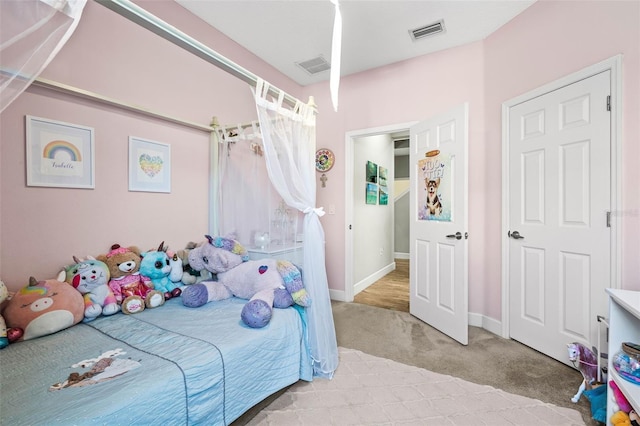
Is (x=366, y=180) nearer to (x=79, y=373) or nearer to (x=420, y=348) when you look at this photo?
(x=420, y=348)

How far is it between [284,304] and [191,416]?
750 millimetres

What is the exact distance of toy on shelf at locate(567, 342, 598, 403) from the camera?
65.1 inches

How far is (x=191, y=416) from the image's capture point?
1.16 meters

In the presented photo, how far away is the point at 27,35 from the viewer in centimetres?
80

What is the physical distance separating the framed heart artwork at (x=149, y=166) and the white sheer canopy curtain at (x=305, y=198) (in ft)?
3.19

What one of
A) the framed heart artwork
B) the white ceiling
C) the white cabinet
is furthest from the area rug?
the white ceiling

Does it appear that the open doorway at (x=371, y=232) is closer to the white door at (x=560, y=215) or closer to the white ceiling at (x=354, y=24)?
the white ceiling at (x=354, y=24)

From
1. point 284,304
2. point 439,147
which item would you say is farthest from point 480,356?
point 439,147

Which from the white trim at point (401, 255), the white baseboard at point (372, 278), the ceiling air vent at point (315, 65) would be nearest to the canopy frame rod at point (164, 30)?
the ceiling air vent at point (315, 65)

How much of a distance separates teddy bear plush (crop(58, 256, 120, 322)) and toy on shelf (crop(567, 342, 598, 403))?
113 inches

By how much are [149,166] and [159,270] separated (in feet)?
2.62

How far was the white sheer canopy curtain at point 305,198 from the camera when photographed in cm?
183

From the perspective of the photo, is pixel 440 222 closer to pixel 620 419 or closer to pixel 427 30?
pixel 620 419

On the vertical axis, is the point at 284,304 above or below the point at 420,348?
above
